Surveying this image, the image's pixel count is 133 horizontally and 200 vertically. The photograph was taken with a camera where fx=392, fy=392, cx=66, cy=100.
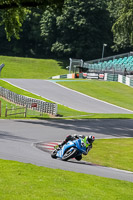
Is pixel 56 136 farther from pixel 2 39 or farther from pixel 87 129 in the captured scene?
pixel 2 39

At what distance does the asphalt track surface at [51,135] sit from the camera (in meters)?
14.8

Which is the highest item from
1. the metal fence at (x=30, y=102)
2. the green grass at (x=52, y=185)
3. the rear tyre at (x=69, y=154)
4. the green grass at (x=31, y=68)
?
the green grass at (x=52, y=185)

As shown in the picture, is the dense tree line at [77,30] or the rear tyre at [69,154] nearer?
the rear tyre at [69,154]

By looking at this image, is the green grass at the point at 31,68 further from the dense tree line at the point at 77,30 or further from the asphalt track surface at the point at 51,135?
the asphalt track surface at the point at 51,135

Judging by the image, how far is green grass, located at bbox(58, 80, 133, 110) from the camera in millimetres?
47844

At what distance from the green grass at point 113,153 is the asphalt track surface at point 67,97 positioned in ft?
53.3

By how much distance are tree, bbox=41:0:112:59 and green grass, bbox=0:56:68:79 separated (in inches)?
197

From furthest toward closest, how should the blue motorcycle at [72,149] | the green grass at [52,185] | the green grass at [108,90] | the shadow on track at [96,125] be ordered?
the green grass at [108,90]
the shadow on track at [96,125]
the blue motorcycle at [72,149]
the green grass at [52,185]

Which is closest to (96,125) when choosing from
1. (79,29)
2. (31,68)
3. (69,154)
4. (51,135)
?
(51,135)

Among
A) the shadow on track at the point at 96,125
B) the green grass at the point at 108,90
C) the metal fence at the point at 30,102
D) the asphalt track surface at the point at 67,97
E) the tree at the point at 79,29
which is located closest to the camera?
the shadow on track at the point at 96,125

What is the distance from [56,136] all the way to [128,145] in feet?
14.1

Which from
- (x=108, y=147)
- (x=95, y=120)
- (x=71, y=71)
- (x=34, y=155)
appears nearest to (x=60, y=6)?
(x=95, y=120)

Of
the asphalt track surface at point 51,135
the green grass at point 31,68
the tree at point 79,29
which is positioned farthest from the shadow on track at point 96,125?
the tree at point 79,29

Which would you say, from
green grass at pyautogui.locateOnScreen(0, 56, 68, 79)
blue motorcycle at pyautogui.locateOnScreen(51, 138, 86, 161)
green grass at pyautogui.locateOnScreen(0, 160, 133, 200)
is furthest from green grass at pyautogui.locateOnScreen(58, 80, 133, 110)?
green grass at pyautogui.locateOnScreen(0, 160, 133, 200)
